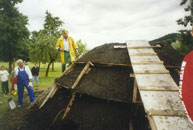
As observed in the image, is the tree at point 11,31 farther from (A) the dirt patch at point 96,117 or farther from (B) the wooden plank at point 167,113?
(B) the wooden plank at point 167,113

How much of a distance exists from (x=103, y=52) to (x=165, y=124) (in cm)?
420

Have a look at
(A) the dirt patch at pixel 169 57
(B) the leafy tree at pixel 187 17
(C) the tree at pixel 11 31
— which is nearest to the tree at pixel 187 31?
(B) the leafy tree at pixel 187 17

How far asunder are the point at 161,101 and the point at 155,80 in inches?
26.0

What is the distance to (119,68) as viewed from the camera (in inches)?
190

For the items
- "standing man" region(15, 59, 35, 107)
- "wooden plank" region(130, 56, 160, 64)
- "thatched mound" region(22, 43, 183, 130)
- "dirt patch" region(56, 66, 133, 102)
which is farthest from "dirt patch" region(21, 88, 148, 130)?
"standing man" region(15, 59, 35, 107)

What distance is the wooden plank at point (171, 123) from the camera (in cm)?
193

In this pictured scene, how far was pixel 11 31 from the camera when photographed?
23.2 metres

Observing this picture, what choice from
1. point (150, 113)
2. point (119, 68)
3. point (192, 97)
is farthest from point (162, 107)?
point (119, 68)

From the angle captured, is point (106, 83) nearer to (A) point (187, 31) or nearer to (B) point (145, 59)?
(B) point (145, 59)

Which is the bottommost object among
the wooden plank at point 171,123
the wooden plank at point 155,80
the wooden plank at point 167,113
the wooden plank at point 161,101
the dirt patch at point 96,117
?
the dirt patch at point 96,117

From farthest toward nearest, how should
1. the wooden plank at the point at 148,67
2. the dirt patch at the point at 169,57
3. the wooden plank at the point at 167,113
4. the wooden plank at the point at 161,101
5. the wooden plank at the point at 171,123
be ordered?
the dirt patch at the point at 169,57 < the wooden plank at the point at 148,67 < the wooden plank at the point at 161,101 < the wooden plank at the point at 167,113 < the wooden plank at the point at 171,123

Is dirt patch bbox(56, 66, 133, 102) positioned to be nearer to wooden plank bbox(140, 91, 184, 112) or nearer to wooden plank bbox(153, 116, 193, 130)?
wooden plank bbox(140, 91, 184, 112)

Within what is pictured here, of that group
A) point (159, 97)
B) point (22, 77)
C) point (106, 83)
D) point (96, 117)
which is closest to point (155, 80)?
point (159, 97)

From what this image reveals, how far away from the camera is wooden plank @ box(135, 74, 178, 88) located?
9.22 ft
